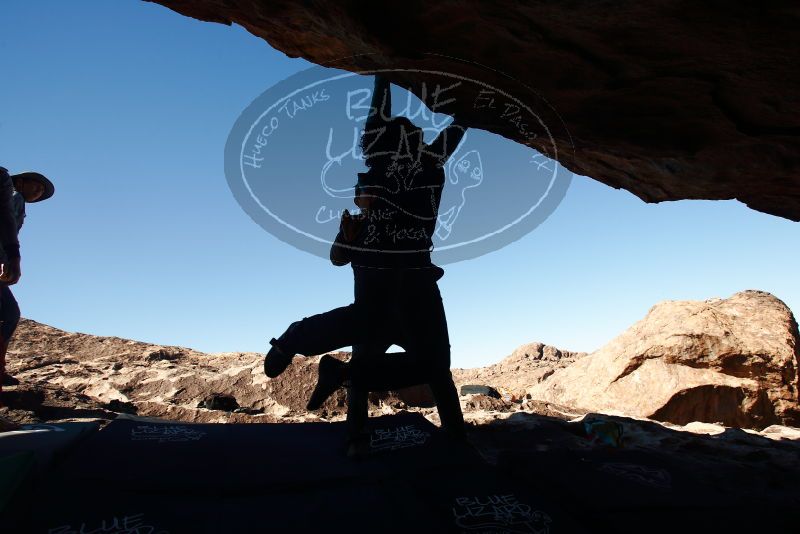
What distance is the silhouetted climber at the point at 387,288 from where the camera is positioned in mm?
3223

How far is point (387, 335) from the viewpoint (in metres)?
3.43

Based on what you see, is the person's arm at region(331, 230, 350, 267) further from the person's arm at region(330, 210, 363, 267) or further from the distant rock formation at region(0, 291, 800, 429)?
the distant rock formation at region(0, 291, 800, 429)

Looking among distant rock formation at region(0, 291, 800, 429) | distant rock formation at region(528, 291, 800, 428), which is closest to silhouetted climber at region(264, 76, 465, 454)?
distant rock formation at region(0, 291, 800, 429)

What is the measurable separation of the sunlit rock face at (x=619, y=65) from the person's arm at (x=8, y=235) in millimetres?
1743

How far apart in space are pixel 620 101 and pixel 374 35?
1.62 m

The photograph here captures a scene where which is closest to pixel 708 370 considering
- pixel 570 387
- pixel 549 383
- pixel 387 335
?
pixel 570 387

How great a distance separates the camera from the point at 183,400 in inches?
211

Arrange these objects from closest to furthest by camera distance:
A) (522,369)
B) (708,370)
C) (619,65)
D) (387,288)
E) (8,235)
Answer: (619,65)
(387,288)
(8,235)
(708,370)
(522,369)

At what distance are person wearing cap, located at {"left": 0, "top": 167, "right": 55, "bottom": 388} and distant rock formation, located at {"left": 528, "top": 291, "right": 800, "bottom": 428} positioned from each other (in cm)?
618

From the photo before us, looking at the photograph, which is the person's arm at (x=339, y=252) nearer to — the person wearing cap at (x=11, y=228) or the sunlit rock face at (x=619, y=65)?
the sunlit rock face at (x=619, y=65)

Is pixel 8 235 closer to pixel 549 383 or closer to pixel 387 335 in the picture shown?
pixel 387 335

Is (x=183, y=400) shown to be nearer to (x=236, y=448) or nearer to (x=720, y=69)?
(x=236, y=448)

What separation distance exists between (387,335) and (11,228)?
2893 mm

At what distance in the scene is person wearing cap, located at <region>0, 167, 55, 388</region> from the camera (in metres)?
3.63
